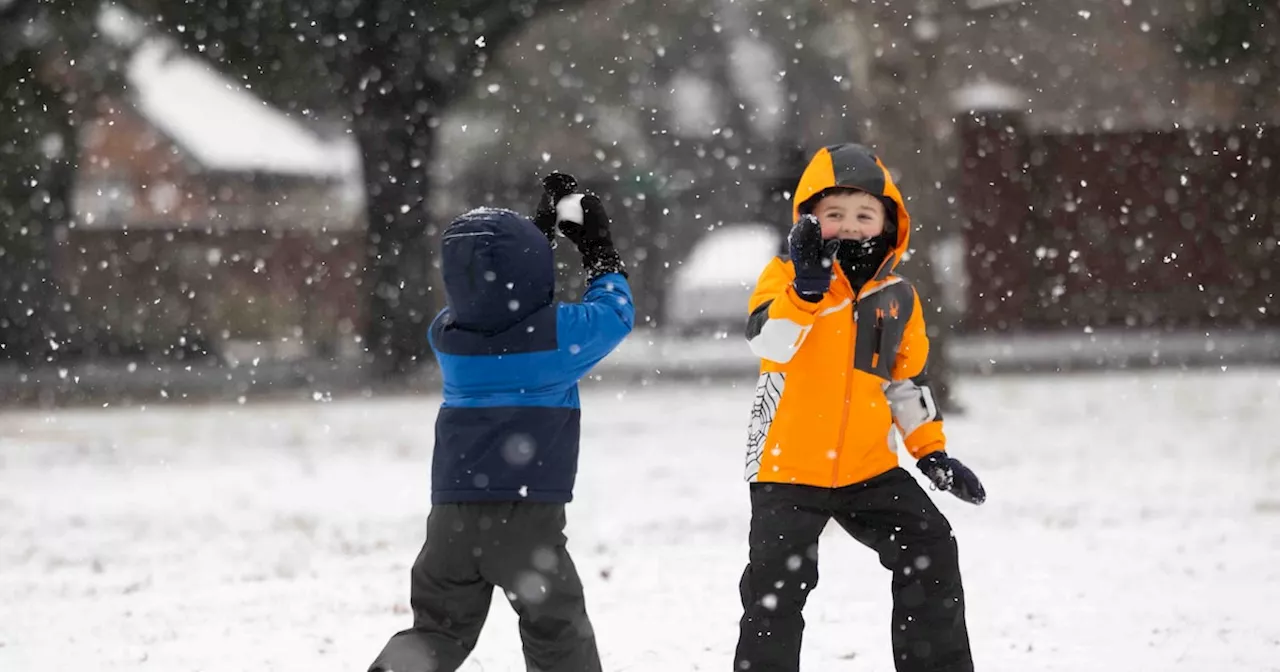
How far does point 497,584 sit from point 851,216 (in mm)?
1230

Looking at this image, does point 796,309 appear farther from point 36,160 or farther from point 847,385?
point 36,160

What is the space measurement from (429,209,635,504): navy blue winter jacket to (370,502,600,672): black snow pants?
1.8 inches

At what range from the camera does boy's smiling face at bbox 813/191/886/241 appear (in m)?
3.57

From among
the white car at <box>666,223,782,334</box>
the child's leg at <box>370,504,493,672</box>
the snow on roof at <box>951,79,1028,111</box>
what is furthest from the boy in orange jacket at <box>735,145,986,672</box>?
the snow on roof at <box>951,79,1028,111</box>

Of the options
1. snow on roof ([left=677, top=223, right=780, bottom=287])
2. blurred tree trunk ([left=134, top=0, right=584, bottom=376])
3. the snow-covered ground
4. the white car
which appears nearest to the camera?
the snow-covered ground

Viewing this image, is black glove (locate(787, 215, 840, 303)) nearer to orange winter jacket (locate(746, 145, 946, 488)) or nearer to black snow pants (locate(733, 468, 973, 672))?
orange winter jacket (locate(746, 145, 946, 488))

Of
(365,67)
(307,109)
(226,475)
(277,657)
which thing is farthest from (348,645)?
(307,109)

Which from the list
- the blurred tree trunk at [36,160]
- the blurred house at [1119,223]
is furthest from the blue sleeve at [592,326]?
the blurred house at [1119,223]

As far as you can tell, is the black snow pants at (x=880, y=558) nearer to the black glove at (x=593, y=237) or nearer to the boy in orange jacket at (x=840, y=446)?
the boy in orange jacket at (x=840, y=446)

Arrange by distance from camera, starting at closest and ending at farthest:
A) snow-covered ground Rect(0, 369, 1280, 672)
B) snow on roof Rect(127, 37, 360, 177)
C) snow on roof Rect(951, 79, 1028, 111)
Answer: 1. snow-covered ground Rect(0, 369, 1280, 672)
2. snow on roof Rect(127, 37, 360, 177)
3. snow on roof Rect(951, 79, 1028, 111)

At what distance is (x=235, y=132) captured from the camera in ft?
98.1

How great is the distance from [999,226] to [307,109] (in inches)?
386

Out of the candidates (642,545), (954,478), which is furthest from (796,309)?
(642,545)

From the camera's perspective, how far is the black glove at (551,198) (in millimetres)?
3432
